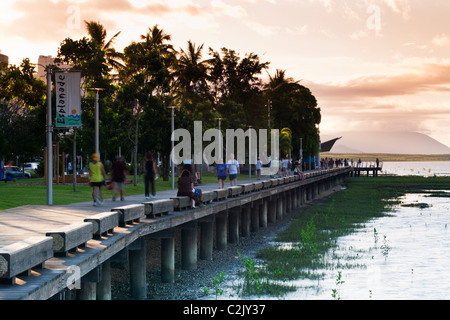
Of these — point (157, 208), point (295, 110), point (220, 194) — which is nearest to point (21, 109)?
point (295, 110)

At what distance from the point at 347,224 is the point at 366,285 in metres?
17.7

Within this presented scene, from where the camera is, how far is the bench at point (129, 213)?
16.1 metres

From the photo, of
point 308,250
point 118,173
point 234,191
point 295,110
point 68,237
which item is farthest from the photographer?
point 295,110

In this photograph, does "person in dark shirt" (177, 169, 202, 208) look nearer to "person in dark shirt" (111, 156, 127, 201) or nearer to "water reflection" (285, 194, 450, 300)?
"person in dark shirt" (111, 156, 127, 201)

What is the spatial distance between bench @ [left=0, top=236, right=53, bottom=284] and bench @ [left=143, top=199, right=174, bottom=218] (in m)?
7.77

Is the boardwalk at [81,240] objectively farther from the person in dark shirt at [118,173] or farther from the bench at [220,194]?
the person in dark shirt at [118,173]

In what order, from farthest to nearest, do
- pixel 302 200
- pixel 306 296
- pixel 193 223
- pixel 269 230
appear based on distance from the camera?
pixel 302 200
pixel 269 230
pixel 193 223
pixel 306 296

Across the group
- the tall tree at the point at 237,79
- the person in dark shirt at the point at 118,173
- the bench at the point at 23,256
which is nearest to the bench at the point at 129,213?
the bench at the point at 23,256

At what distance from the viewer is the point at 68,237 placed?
11461mm

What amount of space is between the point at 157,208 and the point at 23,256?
9616 millimetres

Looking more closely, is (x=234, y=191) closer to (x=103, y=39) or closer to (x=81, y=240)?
(x=81, y=240)

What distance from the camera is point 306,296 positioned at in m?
18.6

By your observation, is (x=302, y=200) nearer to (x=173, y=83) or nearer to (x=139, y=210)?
(x=173, y=83)
